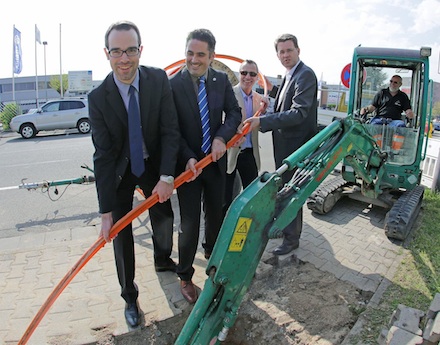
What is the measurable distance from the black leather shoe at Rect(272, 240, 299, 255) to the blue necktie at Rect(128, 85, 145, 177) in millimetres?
1986

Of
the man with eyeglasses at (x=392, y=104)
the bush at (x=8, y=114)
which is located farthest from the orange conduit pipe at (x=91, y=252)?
the bush at (x=8, y=114)

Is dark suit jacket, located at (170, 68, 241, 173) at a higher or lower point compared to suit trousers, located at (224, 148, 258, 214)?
higher

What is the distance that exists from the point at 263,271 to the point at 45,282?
2.25 m

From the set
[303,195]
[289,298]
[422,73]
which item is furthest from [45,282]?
[422,73]

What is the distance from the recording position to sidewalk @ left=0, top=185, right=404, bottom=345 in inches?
114

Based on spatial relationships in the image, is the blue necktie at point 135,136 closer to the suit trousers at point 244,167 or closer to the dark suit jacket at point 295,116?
the dark suit jacket at point 295,116

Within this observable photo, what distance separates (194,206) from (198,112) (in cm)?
80

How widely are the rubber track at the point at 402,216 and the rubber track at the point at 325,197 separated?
0.85m

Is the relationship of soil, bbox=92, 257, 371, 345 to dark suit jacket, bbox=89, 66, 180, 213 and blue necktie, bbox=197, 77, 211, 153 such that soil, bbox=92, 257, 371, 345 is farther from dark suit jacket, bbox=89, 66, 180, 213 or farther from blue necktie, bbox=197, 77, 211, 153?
blue necktie, bbox=197, 77, 211, 153

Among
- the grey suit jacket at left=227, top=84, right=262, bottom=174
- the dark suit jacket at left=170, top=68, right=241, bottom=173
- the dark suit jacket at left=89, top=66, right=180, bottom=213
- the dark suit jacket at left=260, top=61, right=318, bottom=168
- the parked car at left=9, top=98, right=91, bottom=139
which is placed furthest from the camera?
the parked car at left=9, top=98, right=91, bottom=139

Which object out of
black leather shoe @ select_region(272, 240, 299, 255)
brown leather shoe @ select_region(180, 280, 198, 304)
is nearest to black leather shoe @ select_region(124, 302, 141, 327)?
brown leather shoe @ select_region(180, 280, 198, 304)

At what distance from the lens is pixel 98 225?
504cm

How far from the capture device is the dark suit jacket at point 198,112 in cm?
281

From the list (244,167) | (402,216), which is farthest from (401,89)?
(244,167)
